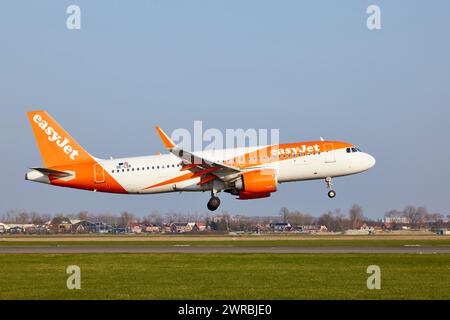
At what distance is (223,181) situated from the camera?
6347 cm

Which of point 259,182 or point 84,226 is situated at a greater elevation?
point 259,182

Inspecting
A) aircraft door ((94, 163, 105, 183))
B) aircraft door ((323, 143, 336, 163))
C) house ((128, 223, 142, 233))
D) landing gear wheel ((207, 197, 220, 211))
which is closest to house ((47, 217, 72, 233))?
house ((128, 223, 142, 233))

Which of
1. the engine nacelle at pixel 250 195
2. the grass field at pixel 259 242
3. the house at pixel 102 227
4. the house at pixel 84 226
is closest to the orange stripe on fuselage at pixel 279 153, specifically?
the engine nacelle at pixel 250 195

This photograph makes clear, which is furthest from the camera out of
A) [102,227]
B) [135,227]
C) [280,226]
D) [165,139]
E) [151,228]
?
[135,227]

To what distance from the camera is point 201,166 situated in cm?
6194

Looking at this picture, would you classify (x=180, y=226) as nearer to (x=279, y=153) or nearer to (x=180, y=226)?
(x=180, y=226)

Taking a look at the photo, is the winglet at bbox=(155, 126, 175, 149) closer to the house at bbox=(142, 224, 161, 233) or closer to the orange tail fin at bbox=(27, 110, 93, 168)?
the orange tail fin at bbox=(27, 110, 93, 168)

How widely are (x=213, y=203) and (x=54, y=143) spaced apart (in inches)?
610

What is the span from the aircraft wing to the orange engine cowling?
115 cm

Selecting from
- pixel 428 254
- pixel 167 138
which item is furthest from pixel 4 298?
pixel 167 138

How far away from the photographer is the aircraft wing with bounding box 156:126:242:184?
5969cm

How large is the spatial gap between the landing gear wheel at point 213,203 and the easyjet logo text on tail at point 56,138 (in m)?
12.8

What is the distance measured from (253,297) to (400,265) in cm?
1357

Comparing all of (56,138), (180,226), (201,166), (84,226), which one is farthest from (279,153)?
(180,226)
